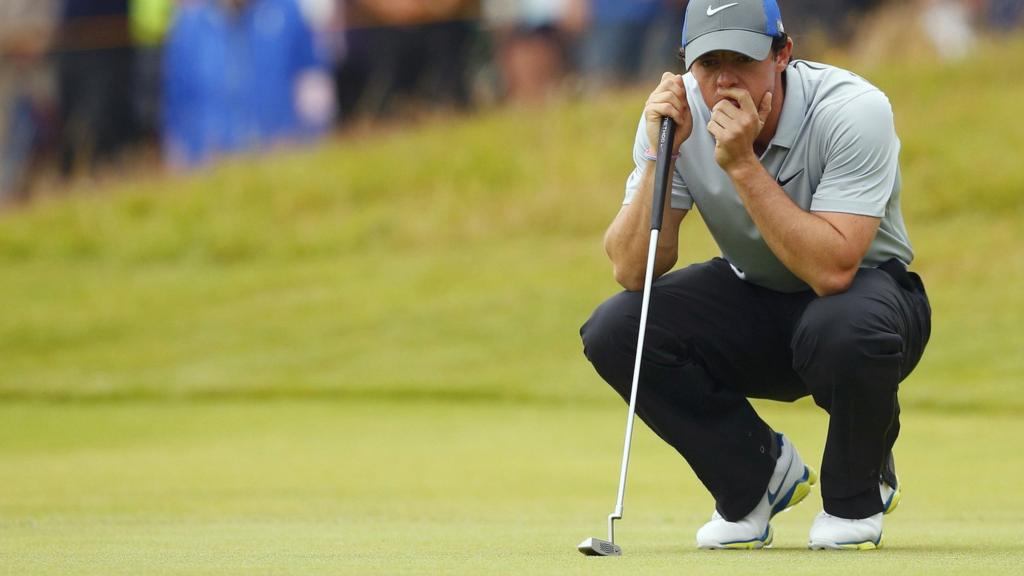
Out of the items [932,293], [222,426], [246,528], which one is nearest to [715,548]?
[246,528]

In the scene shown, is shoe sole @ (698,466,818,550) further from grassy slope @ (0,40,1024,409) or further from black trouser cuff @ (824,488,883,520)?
grassy slope @ (0,40,1024,409)

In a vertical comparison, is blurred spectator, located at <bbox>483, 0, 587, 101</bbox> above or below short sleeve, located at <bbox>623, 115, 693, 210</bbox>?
above

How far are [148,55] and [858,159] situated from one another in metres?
15.8

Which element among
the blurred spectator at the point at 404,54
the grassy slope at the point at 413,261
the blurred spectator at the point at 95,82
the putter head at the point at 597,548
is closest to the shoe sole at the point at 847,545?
the putter head at the point at 597,548

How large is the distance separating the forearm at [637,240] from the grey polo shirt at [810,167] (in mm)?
54

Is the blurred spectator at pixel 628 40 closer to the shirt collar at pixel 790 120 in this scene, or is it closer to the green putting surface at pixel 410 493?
the green putting surface at pixel 410 493

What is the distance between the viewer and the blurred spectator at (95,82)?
1873 cm

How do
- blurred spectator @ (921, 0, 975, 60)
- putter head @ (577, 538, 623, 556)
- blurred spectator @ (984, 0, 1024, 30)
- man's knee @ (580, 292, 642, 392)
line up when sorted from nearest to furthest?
putter head @ (577, 538, 623, 556), man's knee @ (580, 292, 642, 392), blurred spectator @ (984, 0, 1024, 30), blurred spectator @ (921, 0, 975, 60)

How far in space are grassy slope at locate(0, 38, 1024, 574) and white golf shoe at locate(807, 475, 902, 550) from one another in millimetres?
143

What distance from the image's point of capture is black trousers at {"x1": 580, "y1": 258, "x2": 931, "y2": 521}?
3.83 metres

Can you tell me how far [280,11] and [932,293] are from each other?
7915 mm

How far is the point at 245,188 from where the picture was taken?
59.3 ft

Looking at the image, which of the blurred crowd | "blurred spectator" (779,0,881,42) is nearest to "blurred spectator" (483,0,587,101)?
the blurred crowd

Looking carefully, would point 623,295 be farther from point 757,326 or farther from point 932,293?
point 932,293
